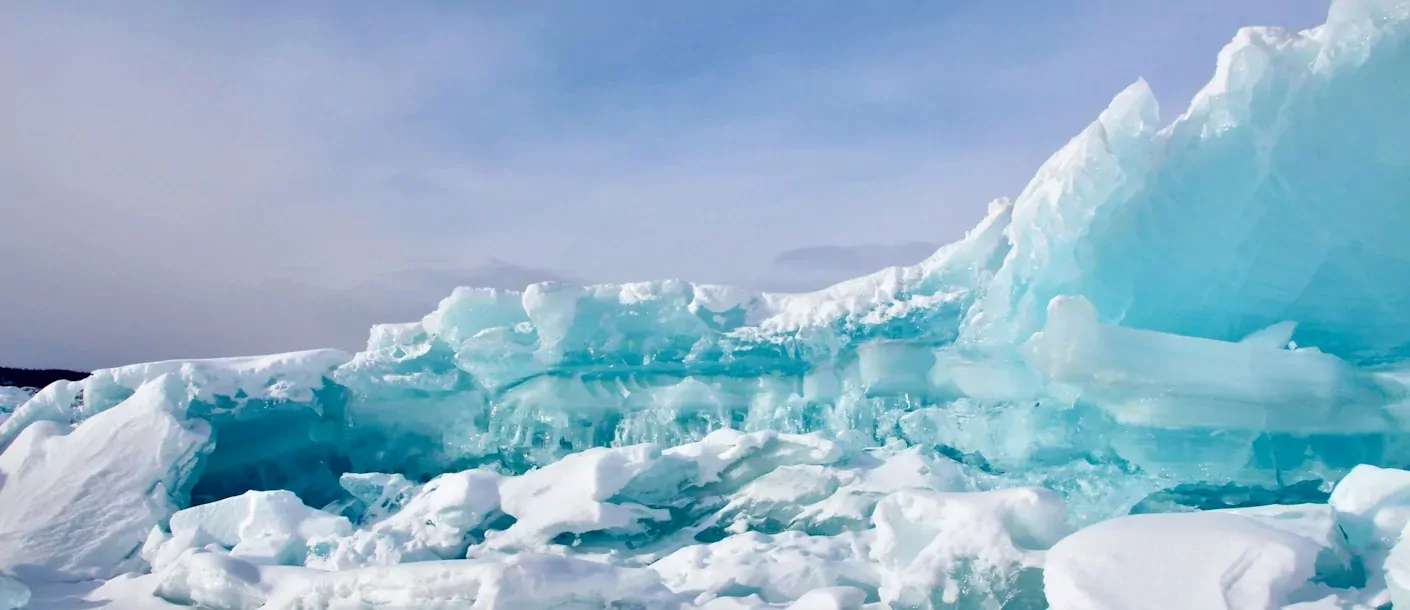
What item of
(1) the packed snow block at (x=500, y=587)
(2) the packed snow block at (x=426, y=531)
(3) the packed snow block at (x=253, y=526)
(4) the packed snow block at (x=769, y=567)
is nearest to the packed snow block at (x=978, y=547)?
(4) the packed snow block at (x=769, y=567)

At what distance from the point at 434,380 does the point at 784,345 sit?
445 centimetres

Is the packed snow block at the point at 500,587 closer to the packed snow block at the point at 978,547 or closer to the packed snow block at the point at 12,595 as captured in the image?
the packed snow block at the point at 978,547

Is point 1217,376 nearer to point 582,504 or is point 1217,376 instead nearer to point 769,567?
point 769,567

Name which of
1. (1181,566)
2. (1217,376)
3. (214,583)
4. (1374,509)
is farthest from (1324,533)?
(214,583)

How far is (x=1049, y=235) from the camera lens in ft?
25.8

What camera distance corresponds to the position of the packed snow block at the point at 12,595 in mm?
6742

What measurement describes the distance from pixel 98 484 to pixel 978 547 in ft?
29.9

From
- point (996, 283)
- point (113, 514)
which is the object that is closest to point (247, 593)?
point (113, 514)

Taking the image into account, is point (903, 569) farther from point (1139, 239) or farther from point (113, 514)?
point (113, 514)

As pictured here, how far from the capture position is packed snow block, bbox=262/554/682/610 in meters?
5.38

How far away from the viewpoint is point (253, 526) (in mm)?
8453

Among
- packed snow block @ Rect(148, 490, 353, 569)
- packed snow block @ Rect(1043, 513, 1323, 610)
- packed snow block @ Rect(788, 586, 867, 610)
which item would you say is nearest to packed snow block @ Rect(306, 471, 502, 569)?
packed snow block @ Rect(148, 490, 353, 569)

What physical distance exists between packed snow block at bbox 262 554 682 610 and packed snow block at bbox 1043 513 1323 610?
2.55 metres

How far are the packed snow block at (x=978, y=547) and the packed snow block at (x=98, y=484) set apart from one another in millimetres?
7727
